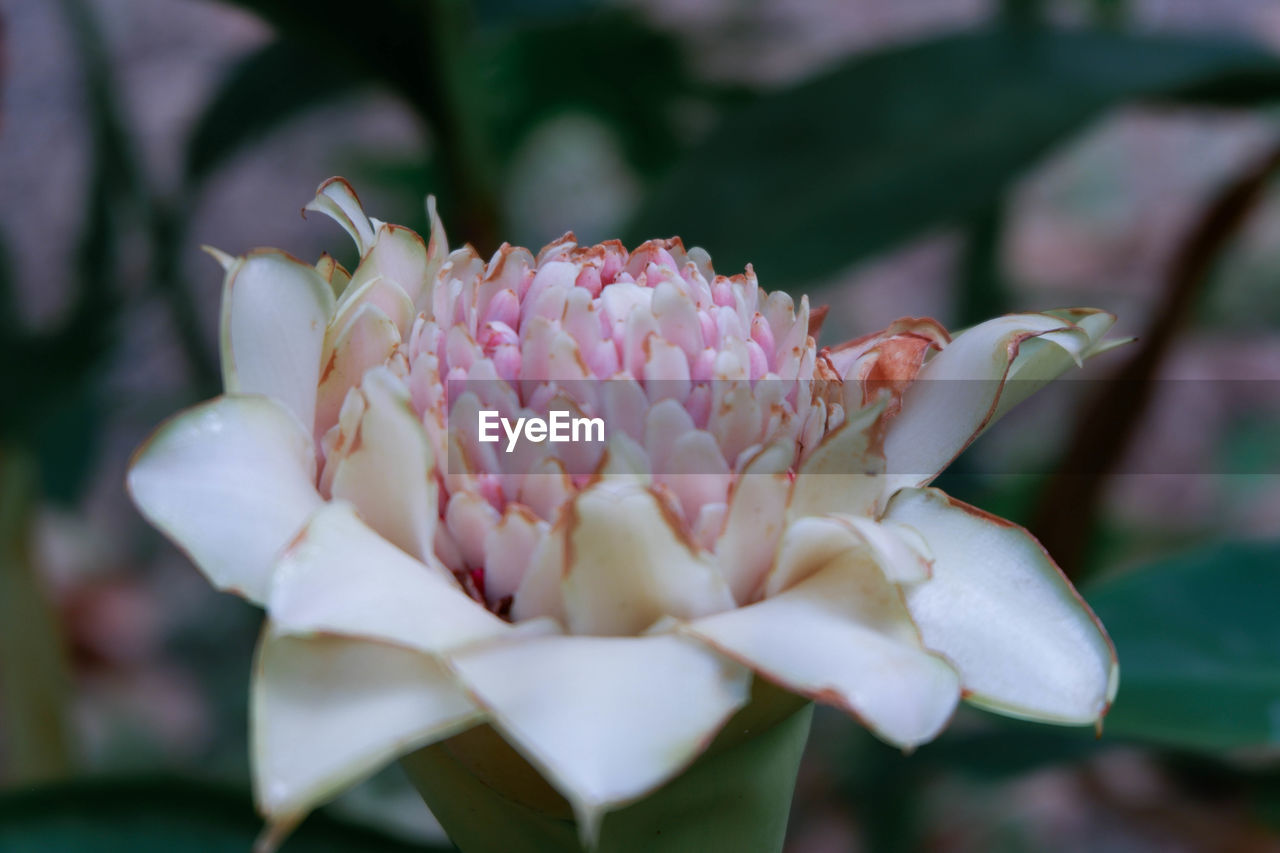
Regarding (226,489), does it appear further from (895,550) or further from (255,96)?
(255,96)

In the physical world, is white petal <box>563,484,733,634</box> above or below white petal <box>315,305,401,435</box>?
below

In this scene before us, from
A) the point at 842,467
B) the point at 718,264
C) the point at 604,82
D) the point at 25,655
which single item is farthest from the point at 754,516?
the point at 604,82

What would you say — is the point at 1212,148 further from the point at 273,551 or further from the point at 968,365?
the point at 273,551

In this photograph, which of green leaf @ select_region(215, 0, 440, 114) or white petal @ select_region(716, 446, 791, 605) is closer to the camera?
white petal @ select_region(716, 446, 791, 605)

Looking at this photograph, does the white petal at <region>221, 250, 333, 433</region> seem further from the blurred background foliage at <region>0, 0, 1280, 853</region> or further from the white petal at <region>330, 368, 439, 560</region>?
the blurred background foliage at <region>0, 0, 1280, 853</region>

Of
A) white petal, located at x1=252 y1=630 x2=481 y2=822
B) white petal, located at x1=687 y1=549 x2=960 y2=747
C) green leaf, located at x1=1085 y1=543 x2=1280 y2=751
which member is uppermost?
white petal, located at x1=252 y1=630 x2=481 y2=822

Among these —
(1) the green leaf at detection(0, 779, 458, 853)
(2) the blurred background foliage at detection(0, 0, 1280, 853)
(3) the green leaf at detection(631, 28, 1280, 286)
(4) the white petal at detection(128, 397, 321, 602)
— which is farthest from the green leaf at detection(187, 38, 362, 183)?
(4) the white petal at detection(128, 397, 321, 602)

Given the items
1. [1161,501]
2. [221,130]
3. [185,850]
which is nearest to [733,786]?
[185,850]
